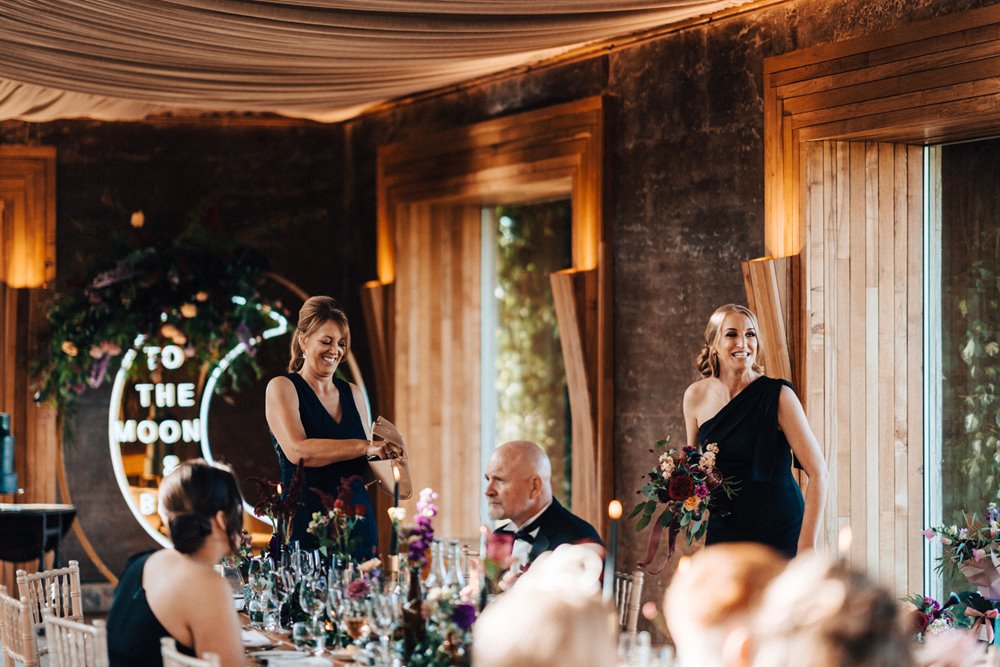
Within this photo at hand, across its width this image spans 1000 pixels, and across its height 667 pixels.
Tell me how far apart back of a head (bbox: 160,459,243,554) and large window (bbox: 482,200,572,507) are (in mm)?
5153

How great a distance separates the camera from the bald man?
4.09 metres

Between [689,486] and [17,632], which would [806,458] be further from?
[17,632]

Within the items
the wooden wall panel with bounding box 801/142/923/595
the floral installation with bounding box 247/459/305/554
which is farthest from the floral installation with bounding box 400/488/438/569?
the wooden wall panel with bounding box 801/142/923/595

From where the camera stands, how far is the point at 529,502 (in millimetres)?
4117

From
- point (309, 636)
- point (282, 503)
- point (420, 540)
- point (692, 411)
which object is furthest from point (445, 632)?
point (692, 411)

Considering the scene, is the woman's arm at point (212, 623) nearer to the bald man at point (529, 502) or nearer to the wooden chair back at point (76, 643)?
the wooden chair back at point (76, 643)

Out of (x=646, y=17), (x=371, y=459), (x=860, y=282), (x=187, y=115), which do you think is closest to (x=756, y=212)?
(x=860, y=282)

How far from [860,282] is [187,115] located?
479cm

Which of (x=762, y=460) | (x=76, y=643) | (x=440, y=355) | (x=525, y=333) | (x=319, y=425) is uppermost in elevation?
(x=525, y=333)

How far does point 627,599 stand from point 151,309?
4.47 metres

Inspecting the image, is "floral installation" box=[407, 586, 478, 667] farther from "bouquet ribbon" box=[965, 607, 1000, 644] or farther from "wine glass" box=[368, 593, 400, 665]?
"bouquet ribbon" box=[965, 607, 1000, 644]

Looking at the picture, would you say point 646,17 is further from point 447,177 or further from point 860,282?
point 447,177

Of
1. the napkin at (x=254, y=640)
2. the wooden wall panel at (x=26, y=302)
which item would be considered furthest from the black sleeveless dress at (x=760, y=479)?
the wooden wall panel at (x=26, y=302)

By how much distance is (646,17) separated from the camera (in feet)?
19.4
